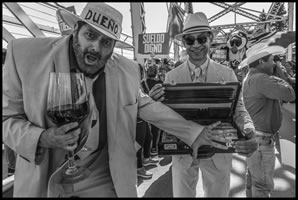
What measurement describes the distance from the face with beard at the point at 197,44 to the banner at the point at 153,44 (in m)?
3.63

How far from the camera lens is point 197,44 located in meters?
2.00

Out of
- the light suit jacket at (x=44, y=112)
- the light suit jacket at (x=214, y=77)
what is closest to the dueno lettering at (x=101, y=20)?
the light suit jacket at (x=44, y=112)

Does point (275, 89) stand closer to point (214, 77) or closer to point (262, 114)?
point (262, 114)

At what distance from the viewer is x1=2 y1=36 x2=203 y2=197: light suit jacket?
110 centimetres

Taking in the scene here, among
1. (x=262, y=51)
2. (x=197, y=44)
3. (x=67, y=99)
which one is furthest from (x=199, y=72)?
(x=67, y=99)

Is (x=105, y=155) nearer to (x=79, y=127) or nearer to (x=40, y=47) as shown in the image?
(x=79, y=127)

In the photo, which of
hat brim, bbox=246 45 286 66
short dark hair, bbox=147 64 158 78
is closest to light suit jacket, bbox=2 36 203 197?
hat brim, bbox=246 45 286 66

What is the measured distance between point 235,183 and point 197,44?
2391mm

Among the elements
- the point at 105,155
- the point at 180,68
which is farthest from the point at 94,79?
the point at 180,68

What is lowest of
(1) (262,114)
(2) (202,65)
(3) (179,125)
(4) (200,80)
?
(1) (262,114)

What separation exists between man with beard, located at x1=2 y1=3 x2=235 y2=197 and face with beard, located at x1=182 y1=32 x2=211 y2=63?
699 millimetres

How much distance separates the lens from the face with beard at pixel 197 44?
198 cm

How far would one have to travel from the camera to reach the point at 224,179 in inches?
75.4

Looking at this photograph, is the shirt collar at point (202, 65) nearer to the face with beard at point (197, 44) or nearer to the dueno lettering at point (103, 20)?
the face with beard at point (197, 44)
